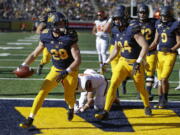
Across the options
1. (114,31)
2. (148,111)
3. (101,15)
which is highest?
(114,31)

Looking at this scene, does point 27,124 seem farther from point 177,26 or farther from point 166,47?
point 177,26

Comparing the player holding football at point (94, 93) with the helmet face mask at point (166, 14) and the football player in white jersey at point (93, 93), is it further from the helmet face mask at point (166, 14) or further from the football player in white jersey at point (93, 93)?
the helmet face mask at point (166, 14)

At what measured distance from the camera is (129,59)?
6855 millimetres

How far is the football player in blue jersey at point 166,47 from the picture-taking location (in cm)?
768

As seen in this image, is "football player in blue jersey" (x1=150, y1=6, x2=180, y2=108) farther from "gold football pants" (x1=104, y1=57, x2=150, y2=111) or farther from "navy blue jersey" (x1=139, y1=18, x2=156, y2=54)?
"gold football pants" (x1=104, y1=57, x2=150, y2=111)

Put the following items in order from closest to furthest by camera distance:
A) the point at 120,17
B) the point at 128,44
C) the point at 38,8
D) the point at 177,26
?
the point at 120,17, the point at 128,44, the point at 177,26, the point at 38,8

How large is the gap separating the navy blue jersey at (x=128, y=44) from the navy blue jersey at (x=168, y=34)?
3.50ft

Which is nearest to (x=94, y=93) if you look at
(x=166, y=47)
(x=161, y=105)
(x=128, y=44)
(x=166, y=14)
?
(x=128, y=44)

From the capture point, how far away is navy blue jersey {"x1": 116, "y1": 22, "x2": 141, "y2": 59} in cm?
674

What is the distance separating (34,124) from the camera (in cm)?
633

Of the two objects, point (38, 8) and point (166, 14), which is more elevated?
point (166, 14)

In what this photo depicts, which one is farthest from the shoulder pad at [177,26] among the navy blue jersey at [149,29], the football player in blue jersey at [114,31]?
the football player in blue jersey at [114,31]

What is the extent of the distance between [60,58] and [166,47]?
2.37 m

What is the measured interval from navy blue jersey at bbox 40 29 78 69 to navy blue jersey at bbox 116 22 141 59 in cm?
98
